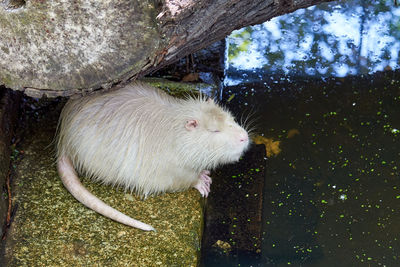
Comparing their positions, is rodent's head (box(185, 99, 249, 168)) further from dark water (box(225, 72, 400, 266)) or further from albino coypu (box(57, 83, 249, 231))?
dark water (box(225, 72, 400, 266))

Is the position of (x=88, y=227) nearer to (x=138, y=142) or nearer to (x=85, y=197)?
(x=85, y=197)

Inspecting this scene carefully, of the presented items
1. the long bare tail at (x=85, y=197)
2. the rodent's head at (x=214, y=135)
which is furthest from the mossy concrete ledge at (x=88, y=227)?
the rodent's head at (x=214, y=135)

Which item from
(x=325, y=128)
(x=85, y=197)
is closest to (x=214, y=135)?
(x=85, y=197)

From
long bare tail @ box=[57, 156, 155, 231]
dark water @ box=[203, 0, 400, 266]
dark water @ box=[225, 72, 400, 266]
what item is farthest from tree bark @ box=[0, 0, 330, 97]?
dark water @ box=[225, 72, 400, 266]

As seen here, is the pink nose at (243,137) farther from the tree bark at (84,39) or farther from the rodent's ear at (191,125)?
the tree bark at (84,39)

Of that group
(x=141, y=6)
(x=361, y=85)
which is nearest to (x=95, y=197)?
(x=141, y=6)
